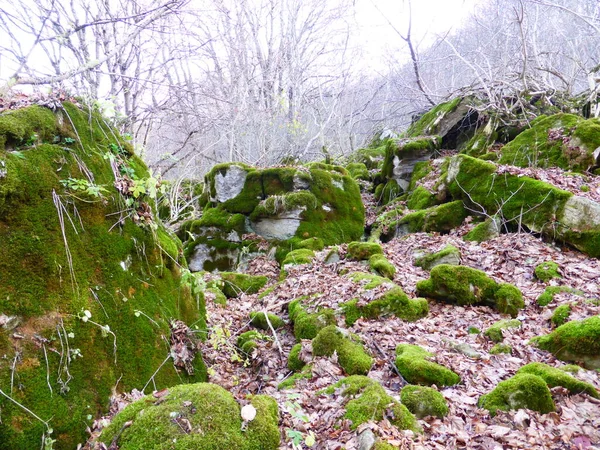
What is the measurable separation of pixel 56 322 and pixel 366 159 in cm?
1851

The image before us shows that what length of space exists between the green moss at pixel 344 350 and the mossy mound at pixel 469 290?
2.28 metres

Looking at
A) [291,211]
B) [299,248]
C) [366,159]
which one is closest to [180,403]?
[299,248]

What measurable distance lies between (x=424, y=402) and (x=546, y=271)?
15.4 ft

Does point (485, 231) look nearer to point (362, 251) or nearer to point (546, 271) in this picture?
point (546, 271)

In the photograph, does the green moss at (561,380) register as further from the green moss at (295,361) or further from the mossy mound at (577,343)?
the green moss at (295,361)

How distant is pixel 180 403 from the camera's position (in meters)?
2.77

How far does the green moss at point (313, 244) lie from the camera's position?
1074 centimetres

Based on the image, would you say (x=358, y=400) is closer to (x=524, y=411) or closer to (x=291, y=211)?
(x=524, y=411)

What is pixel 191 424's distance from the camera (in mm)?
2629

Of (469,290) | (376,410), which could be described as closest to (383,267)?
(469,290)

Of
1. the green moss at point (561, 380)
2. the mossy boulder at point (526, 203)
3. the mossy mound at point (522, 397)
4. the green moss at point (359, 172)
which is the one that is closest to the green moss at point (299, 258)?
the mossy boulder at point (526, 203)

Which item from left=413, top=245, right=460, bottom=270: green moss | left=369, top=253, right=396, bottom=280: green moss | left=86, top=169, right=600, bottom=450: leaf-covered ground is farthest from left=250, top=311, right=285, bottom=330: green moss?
left=413, top=245, right=460, bottom=270: green moss

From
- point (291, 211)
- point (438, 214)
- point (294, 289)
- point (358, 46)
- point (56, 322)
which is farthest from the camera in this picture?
point (358, 46)

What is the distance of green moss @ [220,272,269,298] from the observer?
873 cm
